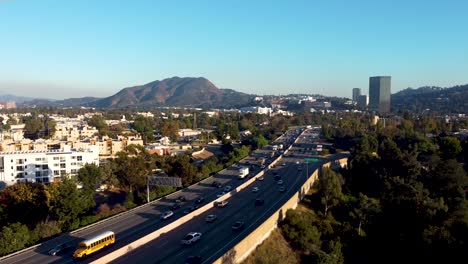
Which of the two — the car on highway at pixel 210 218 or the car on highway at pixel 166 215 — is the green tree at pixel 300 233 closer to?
the car on highway at pixel 210 218

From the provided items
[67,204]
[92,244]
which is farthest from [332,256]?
[67,204]

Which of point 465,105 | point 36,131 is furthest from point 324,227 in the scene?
point 465,105

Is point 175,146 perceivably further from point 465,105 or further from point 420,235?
point 465,105

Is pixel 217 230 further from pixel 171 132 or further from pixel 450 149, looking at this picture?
pixel 171 132

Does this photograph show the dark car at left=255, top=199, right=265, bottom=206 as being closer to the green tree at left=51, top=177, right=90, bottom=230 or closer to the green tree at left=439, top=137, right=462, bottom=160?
the green tree at left=51, top=177, right=90, bottom=230

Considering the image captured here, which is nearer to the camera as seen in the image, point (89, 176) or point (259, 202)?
point (259, 202)

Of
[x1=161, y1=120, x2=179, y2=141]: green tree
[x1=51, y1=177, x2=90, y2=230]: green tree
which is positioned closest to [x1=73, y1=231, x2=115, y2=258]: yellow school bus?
[x1=51, y1=177, x2=90, y2=230]: green tree

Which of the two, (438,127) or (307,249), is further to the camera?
(438,127)
